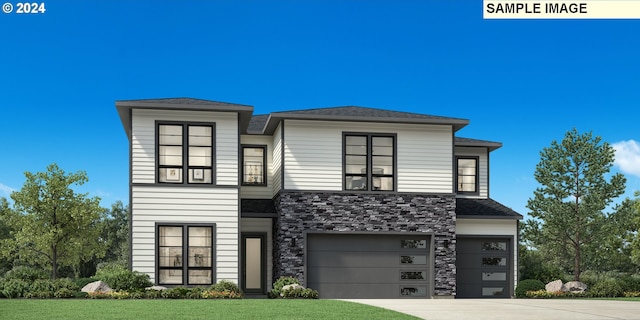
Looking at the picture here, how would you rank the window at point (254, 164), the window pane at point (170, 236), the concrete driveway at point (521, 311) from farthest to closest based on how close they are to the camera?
the window at point (254, 164)
the window pane at point (170, 236)
the concrete driveway at point (521, 311)

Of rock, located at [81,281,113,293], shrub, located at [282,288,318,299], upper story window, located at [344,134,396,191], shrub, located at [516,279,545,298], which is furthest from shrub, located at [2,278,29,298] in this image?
shrub, located at [516,279,545,298]

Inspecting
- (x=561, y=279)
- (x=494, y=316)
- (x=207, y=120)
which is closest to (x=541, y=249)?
(x=561, y=279)

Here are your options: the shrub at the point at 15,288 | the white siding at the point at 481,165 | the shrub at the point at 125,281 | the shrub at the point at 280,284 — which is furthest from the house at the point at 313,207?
the shrub at the point at 15,288

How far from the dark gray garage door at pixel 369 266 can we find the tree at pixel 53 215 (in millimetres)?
10754

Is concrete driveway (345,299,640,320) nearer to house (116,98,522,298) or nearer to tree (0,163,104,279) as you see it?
house (116,98,522,298)

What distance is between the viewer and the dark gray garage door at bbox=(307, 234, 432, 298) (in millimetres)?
25000

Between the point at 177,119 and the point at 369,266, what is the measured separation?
7921mm

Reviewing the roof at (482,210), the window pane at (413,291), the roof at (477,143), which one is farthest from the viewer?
the roof at (477,143)

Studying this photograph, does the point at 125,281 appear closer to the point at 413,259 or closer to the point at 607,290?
the point at 413,259

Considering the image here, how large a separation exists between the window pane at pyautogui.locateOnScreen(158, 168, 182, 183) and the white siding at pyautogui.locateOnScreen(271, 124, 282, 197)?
3.30m

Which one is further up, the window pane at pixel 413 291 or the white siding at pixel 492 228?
the white siding at pixel 492 228

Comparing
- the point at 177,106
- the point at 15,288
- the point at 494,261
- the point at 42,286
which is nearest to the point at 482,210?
the point at 494,261

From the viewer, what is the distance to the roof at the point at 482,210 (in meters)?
26.5

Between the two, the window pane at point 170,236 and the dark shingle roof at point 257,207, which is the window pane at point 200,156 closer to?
the window pane at point 170,236
